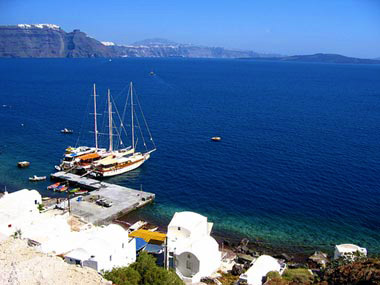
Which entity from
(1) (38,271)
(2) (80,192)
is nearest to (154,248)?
(1) (38,271)

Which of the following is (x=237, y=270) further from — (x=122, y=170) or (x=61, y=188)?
(x=122, y=170)

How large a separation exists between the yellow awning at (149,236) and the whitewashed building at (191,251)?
94.9 inches

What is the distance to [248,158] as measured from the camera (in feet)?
258

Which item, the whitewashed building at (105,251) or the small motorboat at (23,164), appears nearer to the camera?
the whitewashed building at (105,251)

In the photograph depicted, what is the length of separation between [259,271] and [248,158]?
42635mm

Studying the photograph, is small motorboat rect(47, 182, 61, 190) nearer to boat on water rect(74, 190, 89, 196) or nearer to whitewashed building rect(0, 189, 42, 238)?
boat on water rect(74, 190, 89, 196)

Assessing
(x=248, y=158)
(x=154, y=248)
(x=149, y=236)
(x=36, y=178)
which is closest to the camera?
(x=154, y=248)

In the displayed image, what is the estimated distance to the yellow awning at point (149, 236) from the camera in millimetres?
44531

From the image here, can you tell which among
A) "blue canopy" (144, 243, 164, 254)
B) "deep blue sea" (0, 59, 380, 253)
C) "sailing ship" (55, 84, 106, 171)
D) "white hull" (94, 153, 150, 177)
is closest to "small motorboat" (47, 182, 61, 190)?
"deep blue sea" (0, 59, 380, 253)

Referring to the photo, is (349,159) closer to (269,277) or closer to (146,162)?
(146,162)

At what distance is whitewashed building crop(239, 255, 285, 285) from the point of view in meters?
36.2

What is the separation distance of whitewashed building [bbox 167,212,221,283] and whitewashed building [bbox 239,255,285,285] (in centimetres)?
423

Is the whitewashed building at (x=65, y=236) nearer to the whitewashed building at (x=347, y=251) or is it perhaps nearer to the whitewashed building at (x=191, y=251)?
the whitewashed building at (x=191, y=251)

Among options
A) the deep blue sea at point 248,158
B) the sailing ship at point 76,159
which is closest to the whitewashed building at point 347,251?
the deep blue sea at point 248,158
